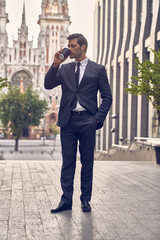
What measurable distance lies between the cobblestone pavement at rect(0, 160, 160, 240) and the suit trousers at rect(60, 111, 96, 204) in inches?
10.6

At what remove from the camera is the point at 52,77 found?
4574mm

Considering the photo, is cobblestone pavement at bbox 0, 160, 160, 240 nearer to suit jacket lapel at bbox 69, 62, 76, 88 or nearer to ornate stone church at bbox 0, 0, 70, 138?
suit jacket lapel at bbox 69, 62, 76, 88

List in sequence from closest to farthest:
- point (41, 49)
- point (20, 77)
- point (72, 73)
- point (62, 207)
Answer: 1. point (62, 207)
2. point (72, 73)
3. point (41, 49)
4. point (20, 77)

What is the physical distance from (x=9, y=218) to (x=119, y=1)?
3138cm

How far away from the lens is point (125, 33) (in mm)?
31625

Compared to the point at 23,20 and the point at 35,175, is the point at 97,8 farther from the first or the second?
the point at 23,20

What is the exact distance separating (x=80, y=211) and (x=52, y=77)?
1.58 meters

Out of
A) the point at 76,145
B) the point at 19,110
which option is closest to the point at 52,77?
the point at 76,145

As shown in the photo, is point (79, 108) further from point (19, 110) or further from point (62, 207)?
point (19, 110)

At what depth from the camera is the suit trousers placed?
450cm

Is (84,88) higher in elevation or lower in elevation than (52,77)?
lower

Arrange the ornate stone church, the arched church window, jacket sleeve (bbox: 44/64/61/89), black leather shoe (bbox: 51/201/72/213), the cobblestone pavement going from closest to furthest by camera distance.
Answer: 1. the cobblestone pavement
2. black leather shoe (bbox: 51/201/72/213)
3. jacket sleeve (bbox: 44/64/61/89)
4. the ornate stone church
5. the arched church window

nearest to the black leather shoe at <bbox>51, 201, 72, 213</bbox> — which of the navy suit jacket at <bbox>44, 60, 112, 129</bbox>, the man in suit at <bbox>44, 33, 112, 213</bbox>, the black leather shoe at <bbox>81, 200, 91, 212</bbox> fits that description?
the man in suit at <bbox>44, 33, 112, 213</bbox>

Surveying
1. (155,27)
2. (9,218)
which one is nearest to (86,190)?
(9,218)
